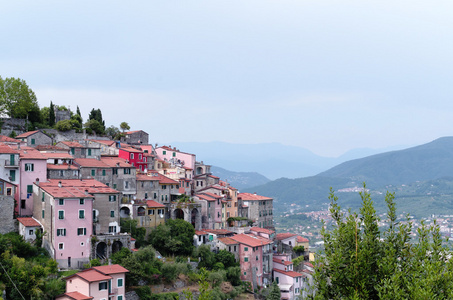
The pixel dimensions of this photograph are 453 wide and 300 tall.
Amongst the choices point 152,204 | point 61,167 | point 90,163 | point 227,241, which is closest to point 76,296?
point 61,167

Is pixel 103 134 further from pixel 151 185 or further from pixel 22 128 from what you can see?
pixel 151 185

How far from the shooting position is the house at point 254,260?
222 ft

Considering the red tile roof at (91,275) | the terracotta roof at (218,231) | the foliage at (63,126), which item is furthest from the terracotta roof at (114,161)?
the red tile roof at (91,275)

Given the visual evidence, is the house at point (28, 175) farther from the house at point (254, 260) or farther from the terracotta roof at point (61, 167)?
the house at point (254, 260)

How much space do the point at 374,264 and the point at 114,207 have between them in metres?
43.2

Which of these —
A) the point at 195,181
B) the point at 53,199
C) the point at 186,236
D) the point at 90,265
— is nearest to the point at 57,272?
the point at 90,265

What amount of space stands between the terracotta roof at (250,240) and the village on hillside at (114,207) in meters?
0.15

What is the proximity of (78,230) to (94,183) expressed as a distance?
26.4 ft

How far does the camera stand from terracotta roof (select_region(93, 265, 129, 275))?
48875mm

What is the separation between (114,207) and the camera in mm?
57625

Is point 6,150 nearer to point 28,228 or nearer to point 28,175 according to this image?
point 28,175

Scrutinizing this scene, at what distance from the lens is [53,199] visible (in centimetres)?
5106

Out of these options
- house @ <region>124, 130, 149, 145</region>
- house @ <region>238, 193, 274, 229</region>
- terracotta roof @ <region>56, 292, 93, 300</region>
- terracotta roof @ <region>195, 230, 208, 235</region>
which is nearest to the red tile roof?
terracotta roof @ <region>56, 292, 93, 300</region>

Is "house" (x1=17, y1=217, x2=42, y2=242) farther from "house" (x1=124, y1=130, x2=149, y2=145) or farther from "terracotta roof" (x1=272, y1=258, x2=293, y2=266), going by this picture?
"house" (x1=124, y1=130, x2=149, y2=145)
